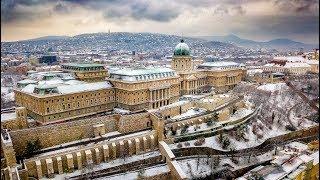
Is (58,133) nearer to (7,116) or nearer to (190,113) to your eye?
(7,116)

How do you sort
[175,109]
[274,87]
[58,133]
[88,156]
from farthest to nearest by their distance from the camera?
[274,87] < [175,109] < [58,133] < [88,156]

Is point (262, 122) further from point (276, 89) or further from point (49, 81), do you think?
point (49, 81)

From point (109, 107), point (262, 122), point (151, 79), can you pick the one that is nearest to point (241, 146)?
point (262, 122)

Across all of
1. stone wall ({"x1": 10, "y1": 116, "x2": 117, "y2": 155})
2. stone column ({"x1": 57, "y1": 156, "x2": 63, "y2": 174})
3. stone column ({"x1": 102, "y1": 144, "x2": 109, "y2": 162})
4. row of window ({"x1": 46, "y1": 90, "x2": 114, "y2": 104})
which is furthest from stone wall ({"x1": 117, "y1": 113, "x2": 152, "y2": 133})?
stone column ({"x1": 57, "y1": 156, "x2": 63, "y2": 174})

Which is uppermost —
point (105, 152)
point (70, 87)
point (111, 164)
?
point (70, 87)

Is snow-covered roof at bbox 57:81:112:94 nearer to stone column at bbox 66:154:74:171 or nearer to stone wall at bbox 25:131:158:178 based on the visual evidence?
stone wall at bbox 25:131:158:178

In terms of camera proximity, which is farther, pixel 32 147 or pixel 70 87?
pixel 70 87

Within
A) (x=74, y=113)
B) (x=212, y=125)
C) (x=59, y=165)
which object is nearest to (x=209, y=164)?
(x=212, y=125)

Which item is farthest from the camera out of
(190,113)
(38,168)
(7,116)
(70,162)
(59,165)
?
(190,113)
